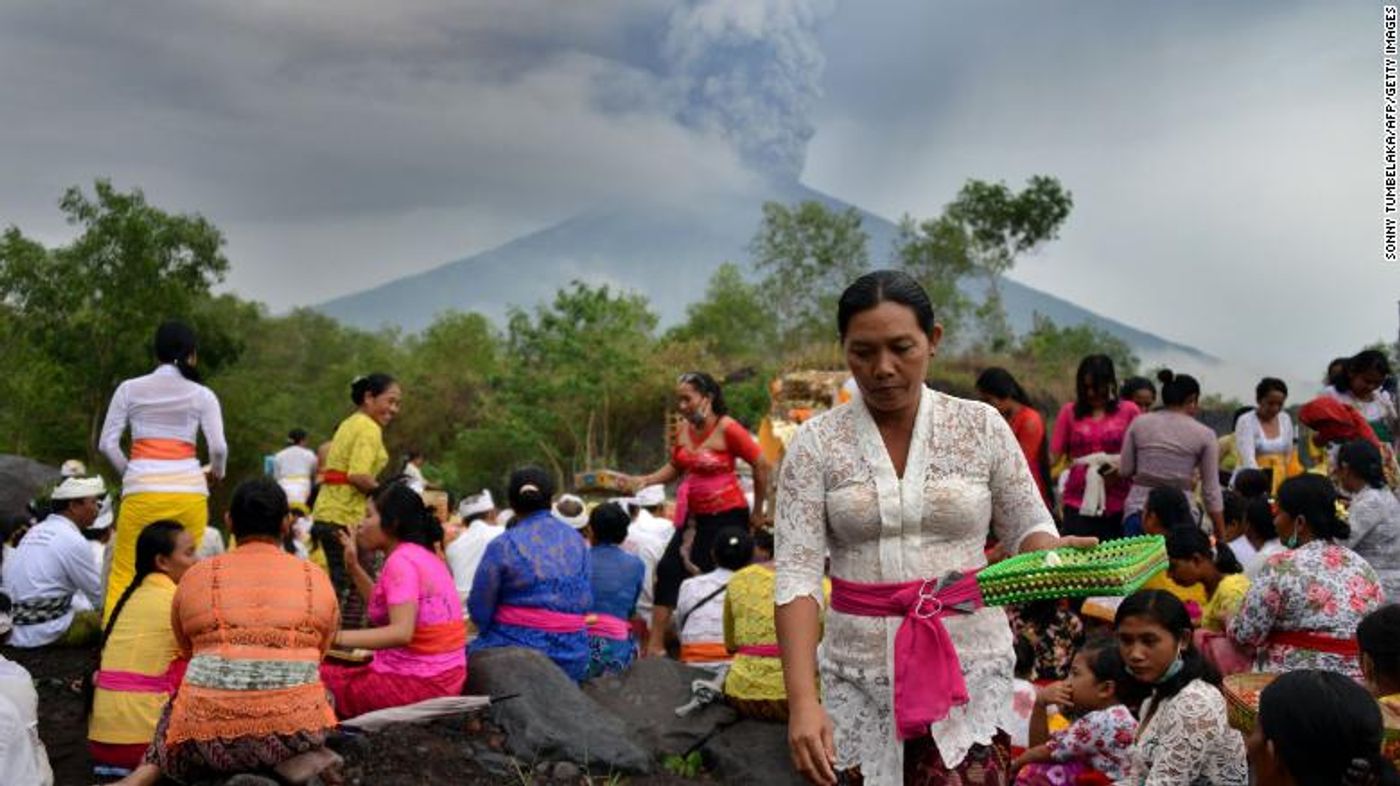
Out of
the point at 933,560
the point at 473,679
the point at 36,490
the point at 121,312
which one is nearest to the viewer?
the point at 933,560

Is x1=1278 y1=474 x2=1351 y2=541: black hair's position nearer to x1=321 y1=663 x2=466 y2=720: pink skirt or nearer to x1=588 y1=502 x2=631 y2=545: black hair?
x1=321 y1=663 x2=466 y2=720: pink skirt

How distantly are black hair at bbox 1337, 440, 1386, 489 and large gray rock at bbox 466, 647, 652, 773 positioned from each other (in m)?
3.62

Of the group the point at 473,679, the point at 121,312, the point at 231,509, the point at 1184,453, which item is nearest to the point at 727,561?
the point at 473,679

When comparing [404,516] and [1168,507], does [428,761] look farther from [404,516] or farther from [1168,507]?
[1168,507]

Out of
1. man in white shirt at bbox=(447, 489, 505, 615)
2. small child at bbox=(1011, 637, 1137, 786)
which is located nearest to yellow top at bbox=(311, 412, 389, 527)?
man in white shirt at bbox=(447, 489, 505, 615)

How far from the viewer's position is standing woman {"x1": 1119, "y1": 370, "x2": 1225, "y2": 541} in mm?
7766

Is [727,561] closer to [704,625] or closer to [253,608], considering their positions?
[704,625]

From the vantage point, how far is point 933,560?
307 centimetres

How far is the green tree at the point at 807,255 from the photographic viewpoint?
49.4 meters

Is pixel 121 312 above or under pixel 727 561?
above

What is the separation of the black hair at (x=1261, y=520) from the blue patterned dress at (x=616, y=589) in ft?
11.6

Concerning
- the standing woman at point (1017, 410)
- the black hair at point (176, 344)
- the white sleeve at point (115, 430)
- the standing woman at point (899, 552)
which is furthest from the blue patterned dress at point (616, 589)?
the standing woman at point (899, 552)

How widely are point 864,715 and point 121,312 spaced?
28.7 m

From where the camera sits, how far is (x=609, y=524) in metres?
8.27
